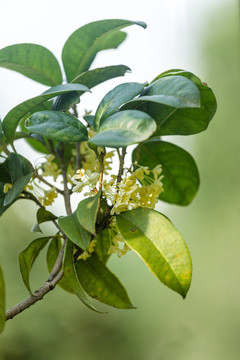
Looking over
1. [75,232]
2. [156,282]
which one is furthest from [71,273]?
[156,282]

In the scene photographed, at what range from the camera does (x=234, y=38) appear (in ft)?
5.29

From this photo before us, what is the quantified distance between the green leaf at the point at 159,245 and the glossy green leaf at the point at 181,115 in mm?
121

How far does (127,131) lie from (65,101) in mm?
192

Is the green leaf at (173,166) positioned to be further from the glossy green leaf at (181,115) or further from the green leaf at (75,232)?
the green leaf at (75,232)

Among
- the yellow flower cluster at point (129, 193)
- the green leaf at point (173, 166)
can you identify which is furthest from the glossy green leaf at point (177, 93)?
the green leaf at point (173, 166)

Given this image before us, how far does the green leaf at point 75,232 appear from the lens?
1.46ft

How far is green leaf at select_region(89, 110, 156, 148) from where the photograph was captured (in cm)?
39

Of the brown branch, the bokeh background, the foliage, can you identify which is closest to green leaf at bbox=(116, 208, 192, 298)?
the foliage

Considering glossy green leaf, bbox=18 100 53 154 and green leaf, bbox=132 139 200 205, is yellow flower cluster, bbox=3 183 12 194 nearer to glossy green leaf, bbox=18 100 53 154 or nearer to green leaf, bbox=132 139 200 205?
glossy green leaf, bbox=18 100 53 154

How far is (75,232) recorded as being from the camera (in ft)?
1.50

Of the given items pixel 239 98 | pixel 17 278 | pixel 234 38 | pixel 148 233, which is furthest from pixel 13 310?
pixel 234 38

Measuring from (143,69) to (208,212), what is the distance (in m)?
0.59

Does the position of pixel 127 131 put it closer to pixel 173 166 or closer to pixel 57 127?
pixel 57 127

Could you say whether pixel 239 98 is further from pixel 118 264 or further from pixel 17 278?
pixel 17 278
